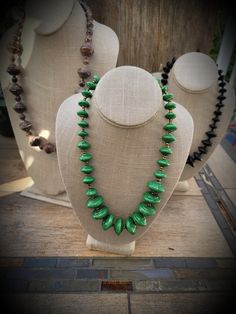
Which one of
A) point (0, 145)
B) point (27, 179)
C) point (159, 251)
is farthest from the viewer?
point (0, 145)

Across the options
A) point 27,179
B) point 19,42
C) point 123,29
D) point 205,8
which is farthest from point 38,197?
point 205,8

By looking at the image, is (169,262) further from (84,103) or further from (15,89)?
(15,89)

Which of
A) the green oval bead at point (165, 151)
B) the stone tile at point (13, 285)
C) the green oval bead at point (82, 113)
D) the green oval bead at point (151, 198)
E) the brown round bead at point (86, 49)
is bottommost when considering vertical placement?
the stone tile at point (13, 285)

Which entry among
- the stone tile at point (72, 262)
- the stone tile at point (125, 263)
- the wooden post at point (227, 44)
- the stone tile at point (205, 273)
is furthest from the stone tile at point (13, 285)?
the wooden post at point (227, 44)

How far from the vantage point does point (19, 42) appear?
1030mm

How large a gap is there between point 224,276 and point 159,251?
29 cm

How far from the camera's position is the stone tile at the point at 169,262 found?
1.07 meters

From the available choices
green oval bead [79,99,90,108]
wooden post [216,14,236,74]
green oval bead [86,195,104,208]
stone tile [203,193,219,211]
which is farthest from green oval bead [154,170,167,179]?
wooden post [216,14,236,74]

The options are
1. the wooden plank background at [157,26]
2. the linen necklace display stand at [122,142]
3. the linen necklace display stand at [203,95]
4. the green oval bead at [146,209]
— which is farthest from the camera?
the wooden plank background at [157,26]

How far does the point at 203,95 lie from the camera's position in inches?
46.6

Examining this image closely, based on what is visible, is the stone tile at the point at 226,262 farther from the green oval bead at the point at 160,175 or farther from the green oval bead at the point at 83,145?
the green oval bead at the point at 83,145

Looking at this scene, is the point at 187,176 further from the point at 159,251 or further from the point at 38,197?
the point at 38,197

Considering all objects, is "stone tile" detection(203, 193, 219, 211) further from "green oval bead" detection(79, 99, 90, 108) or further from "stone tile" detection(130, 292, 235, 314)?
"green oval bead" detection(79, 99, 90, 108)

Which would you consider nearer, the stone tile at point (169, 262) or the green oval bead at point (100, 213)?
the green oval bead at point (100, 213)
